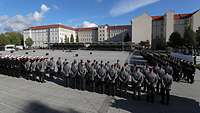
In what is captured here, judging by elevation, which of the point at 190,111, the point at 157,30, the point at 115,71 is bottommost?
the point at 190,111

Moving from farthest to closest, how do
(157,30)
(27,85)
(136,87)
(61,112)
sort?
(157,30)
(27,85)
(136,87)
(61,112)

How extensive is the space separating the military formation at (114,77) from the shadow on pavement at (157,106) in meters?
0.38

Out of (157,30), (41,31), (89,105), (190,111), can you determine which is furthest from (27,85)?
(41,31)

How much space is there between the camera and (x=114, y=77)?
11.8 meters

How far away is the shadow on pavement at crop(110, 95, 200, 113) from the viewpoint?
9.41 metres

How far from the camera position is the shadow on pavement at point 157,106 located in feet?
30.9

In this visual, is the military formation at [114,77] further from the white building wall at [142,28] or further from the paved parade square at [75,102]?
the white building wall at [142,28]

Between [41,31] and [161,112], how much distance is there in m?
160

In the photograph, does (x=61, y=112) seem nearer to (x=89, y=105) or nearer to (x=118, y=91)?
(x=89, y=105)

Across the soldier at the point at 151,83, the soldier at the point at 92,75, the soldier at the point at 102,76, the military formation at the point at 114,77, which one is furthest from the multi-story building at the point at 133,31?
the soldier at the point at 151,83

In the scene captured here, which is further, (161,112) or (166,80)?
(166,80)

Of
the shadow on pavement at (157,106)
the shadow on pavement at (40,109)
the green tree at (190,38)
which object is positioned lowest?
the shadow on pavement at (157,106)

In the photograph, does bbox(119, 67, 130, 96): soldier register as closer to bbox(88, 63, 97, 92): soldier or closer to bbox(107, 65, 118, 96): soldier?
bbox(107, 65, 118, 96): soldier

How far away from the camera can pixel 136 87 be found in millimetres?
11133
